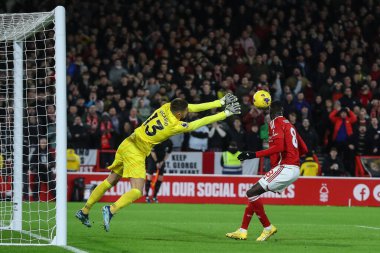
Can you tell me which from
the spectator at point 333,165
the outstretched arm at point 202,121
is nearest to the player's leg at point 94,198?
the outstretched arm at point 202,121

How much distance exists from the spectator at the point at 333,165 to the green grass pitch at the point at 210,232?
3.27m

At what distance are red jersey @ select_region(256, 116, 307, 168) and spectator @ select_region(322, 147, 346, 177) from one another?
1132 cm

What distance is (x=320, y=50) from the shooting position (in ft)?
90.3

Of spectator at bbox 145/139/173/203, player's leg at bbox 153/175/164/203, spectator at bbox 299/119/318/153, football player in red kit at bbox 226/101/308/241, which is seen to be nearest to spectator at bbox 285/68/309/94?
spectator at bbox 299/119/318/153

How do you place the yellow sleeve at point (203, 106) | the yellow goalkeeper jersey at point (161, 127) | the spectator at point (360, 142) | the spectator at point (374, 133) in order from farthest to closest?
the spectator at point (360, 142) < the spectator at point (374, 133) < the yellow sleeve at point (203, 106) < the yellow goalkeeper jersey at point (161, 127)

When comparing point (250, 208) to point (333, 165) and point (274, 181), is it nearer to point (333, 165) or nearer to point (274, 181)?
point (274, 181)

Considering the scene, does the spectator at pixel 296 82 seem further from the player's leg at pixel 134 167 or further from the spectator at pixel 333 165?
the player's leg at pixel 134 167

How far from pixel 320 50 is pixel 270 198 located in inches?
249

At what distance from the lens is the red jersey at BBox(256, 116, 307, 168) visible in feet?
41.3

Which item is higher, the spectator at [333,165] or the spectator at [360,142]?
the spectator at [360,142]

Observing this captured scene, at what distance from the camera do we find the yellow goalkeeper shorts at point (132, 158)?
42.2 feet

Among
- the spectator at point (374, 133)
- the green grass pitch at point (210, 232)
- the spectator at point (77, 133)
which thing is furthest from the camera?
the spectator at point (374, 133)

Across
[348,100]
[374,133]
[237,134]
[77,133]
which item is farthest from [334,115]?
[77,133]

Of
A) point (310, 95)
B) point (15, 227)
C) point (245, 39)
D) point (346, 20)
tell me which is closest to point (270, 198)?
point (310, 95)
